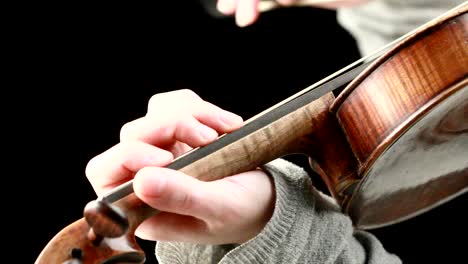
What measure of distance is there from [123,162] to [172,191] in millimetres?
79

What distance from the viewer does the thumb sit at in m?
0.57

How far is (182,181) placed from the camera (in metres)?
0.60

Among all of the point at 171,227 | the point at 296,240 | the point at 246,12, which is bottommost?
the point at 296,240

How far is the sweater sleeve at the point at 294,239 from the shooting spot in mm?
736

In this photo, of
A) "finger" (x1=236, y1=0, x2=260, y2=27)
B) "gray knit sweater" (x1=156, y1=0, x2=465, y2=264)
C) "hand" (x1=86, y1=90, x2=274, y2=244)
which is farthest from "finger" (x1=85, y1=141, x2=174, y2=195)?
"finger" (x1=236, y1=0, x2=260, y2=27)

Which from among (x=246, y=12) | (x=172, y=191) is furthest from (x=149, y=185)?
(x=246, y=12)

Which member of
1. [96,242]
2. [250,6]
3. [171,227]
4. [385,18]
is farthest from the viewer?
[385,18]

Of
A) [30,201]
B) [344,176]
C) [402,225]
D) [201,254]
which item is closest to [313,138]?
[344,176]

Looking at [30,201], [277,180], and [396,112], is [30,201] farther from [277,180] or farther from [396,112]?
[396,112]

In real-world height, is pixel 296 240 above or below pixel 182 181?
below

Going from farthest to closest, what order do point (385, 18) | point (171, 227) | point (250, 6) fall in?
point (385, 18)
point (250, 6)
point (171, 227)

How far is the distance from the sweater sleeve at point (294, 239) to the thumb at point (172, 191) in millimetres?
130

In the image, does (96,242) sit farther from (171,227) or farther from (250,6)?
(250,6)

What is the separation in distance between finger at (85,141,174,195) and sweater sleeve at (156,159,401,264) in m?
0.16
